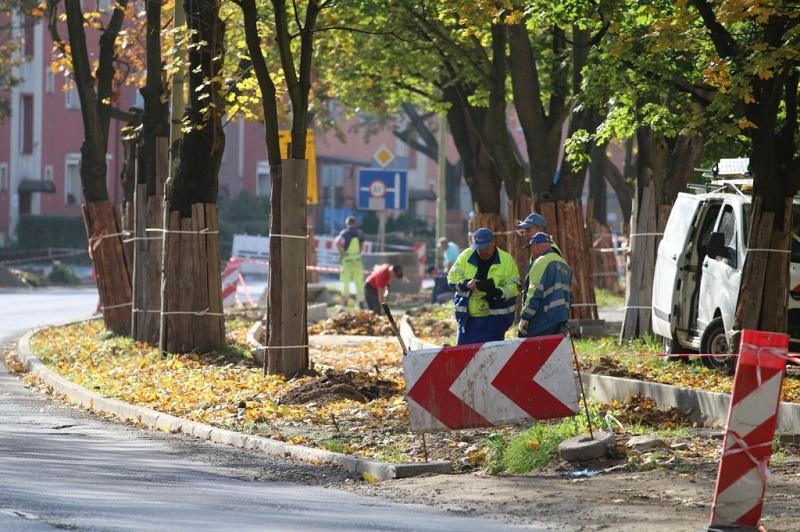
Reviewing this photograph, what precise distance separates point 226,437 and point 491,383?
2.75m

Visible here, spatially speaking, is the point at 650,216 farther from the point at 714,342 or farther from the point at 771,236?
the point at 771,236

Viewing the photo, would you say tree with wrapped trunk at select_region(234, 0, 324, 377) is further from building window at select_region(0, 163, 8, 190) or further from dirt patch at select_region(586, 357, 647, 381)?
building window at select_region(0, 163, 8, 190)

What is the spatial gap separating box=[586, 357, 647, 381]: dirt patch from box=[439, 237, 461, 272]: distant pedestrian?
20.3 metres

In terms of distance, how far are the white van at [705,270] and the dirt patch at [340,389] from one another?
134 inches

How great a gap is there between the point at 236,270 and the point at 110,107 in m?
10.6

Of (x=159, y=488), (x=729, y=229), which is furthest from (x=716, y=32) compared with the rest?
(x=159, y=488)

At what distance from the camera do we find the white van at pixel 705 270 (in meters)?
→ 17.7

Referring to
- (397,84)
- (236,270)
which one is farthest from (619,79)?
(236,270)

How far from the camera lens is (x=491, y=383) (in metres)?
12.5

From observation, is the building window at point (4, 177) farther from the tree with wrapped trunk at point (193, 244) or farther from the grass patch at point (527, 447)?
the grass patch at point (527, 447)

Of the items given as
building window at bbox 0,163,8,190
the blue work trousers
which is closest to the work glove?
the blue work trousers

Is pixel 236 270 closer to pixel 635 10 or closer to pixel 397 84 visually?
pixel 397 84

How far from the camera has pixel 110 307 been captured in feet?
86.2

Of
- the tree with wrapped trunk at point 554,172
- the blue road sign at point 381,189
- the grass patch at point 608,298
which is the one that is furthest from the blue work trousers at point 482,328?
the blue road sign at point 381,189
